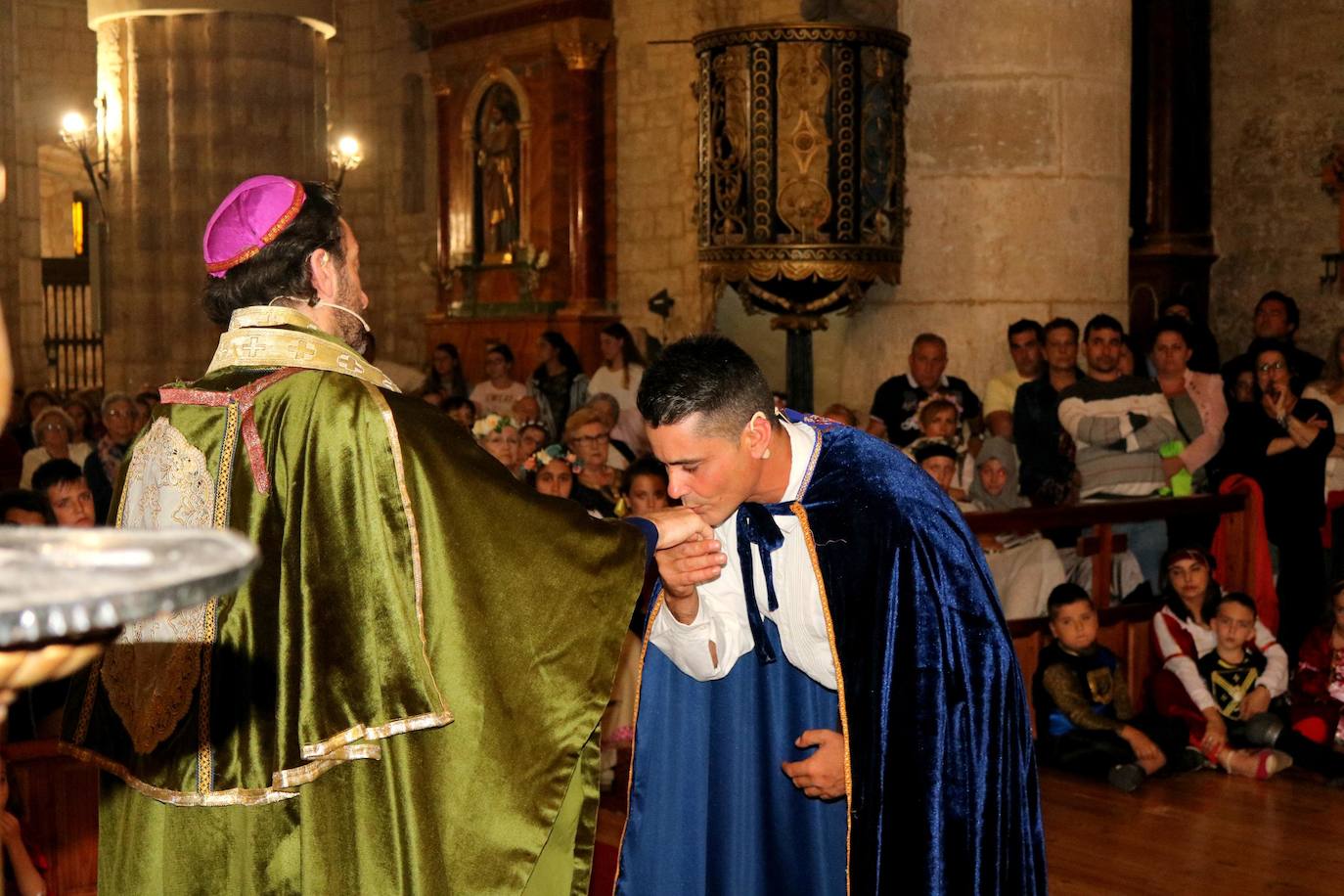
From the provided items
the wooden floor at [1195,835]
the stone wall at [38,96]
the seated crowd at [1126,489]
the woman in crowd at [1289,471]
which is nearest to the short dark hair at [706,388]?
the wooden floor at [1195,835]

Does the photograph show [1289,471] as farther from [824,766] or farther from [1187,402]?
[824,766]

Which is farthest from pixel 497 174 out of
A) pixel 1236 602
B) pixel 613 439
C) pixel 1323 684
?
pixel 1323 684

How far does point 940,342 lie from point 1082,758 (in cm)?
230

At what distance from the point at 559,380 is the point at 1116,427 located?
14.5 ft

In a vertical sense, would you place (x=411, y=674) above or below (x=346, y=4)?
below

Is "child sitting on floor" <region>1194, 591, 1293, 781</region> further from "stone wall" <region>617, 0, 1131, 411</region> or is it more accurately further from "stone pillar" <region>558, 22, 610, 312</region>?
"stone pillar" <region>558, 22, 610, 312</region>

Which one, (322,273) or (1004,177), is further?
(1004,177)

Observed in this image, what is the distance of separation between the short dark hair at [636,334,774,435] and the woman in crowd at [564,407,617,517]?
3.82 meters

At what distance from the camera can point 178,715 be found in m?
→ 3.17

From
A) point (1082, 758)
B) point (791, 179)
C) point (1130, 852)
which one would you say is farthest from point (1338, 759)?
point (791, 179)

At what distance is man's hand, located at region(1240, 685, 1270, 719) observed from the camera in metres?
6.58

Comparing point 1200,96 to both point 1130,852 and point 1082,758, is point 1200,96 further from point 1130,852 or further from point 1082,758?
point 1130,852

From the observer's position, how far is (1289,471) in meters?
7.62

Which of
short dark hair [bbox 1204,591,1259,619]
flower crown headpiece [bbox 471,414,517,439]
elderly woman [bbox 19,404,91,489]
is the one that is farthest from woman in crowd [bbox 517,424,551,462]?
short dark hair [bbox 1204,591,1259,619]
